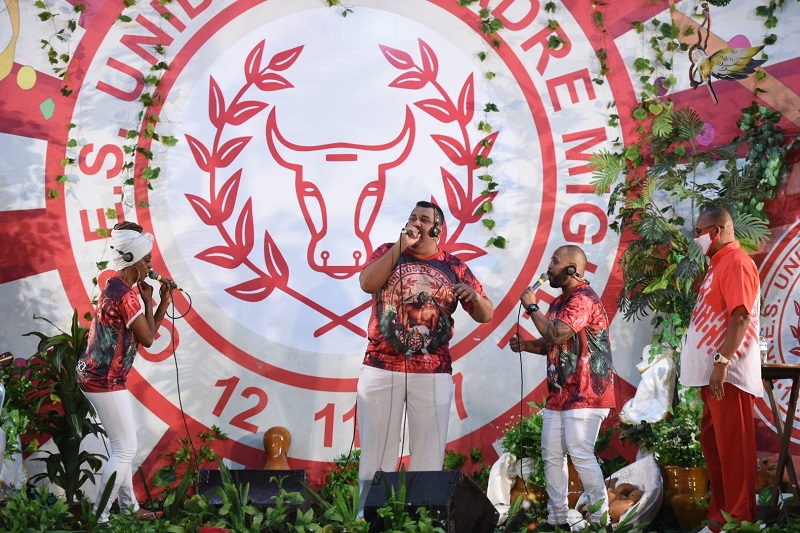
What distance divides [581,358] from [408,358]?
0.82m

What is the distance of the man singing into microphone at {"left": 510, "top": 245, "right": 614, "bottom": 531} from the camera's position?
14.2ft

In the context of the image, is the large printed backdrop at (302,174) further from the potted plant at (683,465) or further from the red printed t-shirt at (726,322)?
the red printed t-shirt at (726,322)

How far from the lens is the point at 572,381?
441 cm

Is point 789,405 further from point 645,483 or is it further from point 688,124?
point 688,124

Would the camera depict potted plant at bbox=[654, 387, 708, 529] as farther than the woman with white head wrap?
Yes

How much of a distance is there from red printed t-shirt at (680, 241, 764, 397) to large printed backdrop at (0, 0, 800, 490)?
141 cm

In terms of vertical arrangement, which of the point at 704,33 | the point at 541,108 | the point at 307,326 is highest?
the point at 704,33

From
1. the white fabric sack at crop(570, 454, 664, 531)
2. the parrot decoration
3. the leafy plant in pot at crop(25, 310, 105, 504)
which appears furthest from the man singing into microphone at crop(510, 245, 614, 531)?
the leafy plant in pot at crop(25, 310, 105, 504)

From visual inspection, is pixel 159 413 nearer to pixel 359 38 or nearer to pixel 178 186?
pixel 178 186

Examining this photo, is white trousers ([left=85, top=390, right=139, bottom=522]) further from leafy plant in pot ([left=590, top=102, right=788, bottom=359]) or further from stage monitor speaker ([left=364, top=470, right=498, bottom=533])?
leafy plant in pot ([left=590, top=102, right=788, bottom=359])

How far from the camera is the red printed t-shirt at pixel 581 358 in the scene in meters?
4.39

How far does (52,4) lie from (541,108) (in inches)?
122

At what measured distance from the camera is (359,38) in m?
5.90

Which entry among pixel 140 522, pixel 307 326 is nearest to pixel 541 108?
pixel 307 326
